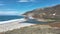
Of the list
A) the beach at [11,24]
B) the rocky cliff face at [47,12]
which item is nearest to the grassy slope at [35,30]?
the beach at [11,24]

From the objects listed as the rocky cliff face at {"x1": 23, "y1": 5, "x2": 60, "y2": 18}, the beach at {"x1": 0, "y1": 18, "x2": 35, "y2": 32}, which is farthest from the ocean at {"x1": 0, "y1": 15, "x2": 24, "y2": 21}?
the rocky cliff face at {"x1": 23, "y1": 5, "x2": 60, "y2": 18}

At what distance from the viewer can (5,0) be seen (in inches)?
76.7

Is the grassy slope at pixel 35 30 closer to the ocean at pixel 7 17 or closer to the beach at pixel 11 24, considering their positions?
the beach at pixel 11 24

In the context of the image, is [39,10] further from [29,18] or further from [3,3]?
[3,3]

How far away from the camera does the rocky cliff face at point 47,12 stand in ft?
6.54

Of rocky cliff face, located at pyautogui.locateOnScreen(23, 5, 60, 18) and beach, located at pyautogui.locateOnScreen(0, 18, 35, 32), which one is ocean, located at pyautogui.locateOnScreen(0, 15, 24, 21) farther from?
rocky cliff face, located at pyautogui.locateOnScreen(23, 5, 60, 18)

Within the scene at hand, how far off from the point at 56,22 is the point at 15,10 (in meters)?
0.57

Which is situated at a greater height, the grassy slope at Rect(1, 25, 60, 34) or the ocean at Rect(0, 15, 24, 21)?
the ocean at Rect(0, 15, 24, 21)

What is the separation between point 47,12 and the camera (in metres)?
2.01

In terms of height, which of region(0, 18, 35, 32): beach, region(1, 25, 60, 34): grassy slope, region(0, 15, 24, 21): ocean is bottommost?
region(1, 25, 60, 34): grassy slope

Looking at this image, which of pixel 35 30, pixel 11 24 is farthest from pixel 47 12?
pixel 11 24

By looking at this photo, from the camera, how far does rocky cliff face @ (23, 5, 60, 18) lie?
1.99 meters

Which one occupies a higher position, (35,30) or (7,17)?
(7,17)

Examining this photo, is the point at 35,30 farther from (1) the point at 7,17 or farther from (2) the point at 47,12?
(1) the point at 7,17
